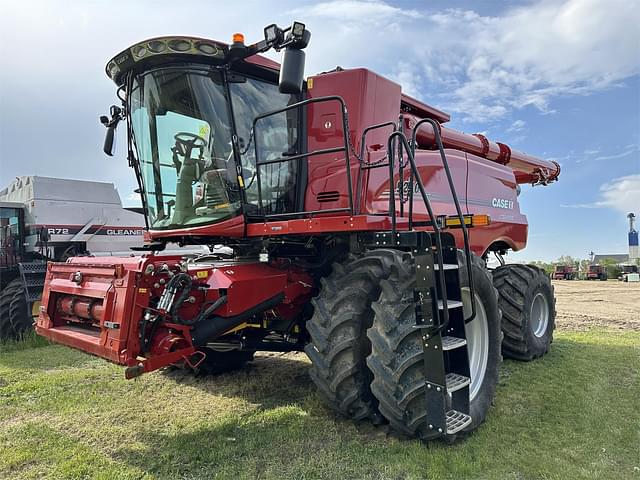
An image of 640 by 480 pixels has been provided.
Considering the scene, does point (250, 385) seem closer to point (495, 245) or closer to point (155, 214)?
point (155, 214)

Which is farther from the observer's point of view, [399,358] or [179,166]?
[179,166]

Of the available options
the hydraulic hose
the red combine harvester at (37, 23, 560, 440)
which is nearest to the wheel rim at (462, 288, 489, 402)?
the red combine harvester at (37, 23, 560, 440)

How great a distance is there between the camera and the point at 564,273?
3322 cm

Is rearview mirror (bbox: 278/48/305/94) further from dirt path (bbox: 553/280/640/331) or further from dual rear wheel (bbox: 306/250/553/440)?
dirt path (bbox: 553/280/640/331)

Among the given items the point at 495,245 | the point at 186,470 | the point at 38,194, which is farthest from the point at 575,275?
the point at 186,470

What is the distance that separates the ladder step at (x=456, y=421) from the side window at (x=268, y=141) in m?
2.21

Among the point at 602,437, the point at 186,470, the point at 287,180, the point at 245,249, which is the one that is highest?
the point at 287,180

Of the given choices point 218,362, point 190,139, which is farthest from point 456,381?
point 190,139

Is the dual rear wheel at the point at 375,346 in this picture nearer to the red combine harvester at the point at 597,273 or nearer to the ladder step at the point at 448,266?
the ladder step at the point at 448,266

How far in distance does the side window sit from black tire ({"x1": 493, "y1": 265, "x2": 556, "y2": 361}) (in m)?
3.23

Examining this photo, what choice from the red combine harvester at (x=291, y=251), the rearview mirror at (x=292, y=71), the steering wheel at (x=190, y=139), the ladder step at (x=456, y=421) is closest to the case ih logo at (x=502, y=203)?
the red combine harvester at (x=291, y=251)

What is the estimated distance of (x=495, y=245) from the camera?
21.9 feet

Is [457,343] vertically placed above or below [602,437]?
above

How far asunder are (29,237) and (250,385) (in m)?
8.17
